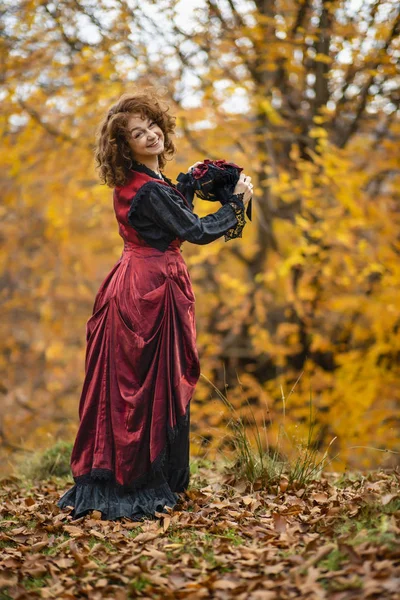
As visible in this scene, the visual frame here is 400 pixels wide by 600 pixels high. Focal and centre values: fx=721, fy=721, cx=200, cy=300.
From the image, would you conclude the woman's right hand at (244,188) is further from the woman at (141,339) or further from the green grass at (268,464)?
the green grass at (268,464)

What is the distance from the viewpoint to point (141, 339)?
3.30 meters

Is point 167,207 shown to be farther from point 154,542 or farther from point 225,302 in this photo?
point 225,302

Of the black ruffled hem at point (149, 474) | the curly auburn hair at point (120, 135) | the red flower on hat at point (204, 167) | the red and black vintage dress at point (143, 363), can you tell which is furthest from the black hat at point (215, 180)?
the black ruffled hem at point (149, 474)

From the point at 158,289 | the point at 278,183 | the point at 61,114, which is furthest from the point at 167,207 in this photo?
the point at 61,114

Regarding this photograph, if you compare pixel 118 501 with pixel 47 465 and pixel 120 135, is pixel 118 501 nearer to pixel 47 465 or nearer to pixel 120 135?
pixel 47 465

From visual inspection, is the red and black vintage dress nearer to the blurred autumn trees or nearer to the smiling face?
the smiling face

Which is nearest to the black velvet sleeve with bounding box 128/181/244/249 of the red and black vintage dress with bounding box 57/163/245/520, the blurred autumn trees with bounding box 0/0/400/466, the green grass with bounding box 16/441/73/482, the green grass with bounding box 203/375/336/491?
the red and black vintage dress with bounding box 57/163/245/520

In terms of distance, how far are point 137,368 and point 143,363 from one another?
0.12 feet

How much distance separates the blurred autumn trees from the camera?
6.44 meters

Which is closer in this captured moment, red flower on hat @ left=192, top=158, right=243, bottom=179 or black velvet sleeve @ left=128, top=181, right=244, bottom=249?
black velvet sleeve @ left=128, top=181, right=244, bottom=249

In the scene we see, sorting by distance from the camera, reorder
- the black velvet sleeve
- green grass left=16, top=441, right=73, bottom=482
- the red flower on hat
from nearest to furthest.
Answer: the black velvet sleeve → the red flower on hat → green grass left=16, top=441, right=73, bottom=482

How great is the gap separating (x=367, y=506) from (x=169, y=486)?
1.01 metres

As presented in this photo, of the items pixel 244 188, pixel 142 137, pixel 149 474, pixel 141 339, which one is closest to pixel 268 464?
pixel 149 474

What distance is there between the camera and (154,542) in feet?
9.52
